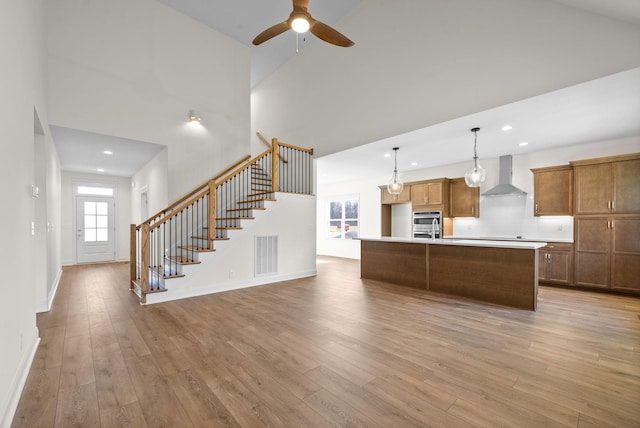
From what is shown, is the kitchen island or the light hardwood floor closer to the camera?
the light hardwood floor

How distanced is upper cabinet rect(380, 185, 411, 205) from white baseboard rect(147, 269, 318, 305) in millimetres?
3663

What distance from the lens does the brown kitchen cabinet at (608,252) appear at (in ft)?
15.6

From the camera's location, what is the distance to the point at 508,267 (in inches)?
168

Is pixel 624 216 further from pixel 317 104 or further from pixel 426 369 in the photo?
pixel 317 104

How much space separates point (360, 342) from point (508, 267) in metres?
2.83

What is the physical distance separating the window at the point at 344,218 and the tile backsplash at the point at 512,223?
356 cm

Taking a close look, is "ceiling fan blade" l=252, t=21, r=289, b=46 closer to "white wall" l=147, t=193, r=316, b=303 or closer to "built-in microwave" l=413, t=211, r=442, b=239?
"white wall" l=147, t=193, r=316, b=303

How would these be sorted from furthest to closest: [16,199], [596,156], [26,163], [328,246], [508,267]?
1. [328,246]
2. [596,156]
3. [508,267]
4. [26,163]
5. [16,199]

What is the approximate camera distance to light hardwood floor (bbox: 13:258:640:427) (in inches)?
71.4

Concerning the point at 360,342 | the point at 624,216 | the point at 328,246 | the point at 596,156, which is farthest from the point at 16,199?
the point at 328,246

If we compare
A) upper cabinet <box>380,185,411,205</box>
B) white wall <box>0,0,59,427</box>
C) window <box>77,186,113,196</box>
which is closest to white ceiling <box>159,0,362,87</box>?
white wall <box>0,0,59,427</box>

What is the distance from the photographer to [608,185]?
5.01 meters

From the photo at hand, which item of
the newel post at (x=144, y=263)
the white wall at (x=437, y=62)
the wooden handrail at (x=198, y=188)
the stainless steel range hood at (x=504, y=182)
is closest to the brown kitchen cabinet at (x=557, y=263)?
the stainless steel range hood at (x=504, y=182)

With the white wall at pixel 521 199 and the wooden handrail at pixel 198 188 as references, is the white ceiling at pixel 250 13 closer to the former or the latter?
the wooden handrail at pixel 198 188
